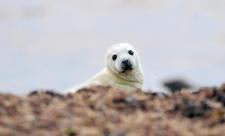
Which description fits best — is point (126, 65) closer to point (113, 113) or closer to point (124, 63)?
point (124, 63)

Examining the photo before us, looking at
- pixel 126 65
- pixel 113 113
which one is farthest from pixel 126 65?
pixel 113 113

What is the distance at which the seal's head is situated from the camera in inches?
744

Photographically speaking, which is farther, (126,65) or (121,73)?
(121,73)

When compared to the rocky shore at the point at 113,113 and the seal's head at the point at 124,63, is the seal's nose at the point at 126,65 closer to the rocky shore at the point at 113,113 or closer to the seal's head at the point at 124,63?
the seal's head at the point at 124,63

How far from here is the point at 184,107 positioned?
13.1 meters

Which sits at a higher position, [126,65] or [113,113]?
[126,65]

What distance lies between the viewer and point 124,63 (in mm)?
18875

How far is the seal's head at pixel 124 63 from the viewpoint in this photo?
1889 centimetres

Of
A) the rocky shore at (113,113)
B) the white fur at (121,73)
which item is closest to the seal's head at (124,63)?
the white fur at (121,73)

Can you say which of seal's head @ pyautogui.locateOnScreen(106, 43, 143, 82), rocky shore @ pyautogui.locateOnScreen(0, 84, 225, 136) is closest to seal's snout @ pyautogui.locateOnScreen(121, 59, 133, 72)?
seal's head @ pyautogui.locateOnScreen(106, 43, 143, 82)

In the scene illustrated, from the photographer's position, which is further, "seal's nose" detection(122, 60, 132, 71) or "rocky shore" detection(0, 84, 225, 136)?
"seal's nose" detection(122, 60, 132, 71)

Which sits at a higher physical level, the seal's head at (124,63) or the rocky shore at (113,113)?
the seal's head at (124,63)

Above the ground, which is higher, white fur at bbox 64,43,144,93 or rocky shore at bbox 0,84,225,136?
white fur at bbox 64,43,144,93

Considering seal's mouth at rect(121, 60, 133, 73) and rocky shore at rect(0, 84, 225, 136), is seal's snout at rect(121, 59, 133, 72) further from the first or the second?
rocky shore at rect(0, 84, 225, 136)
